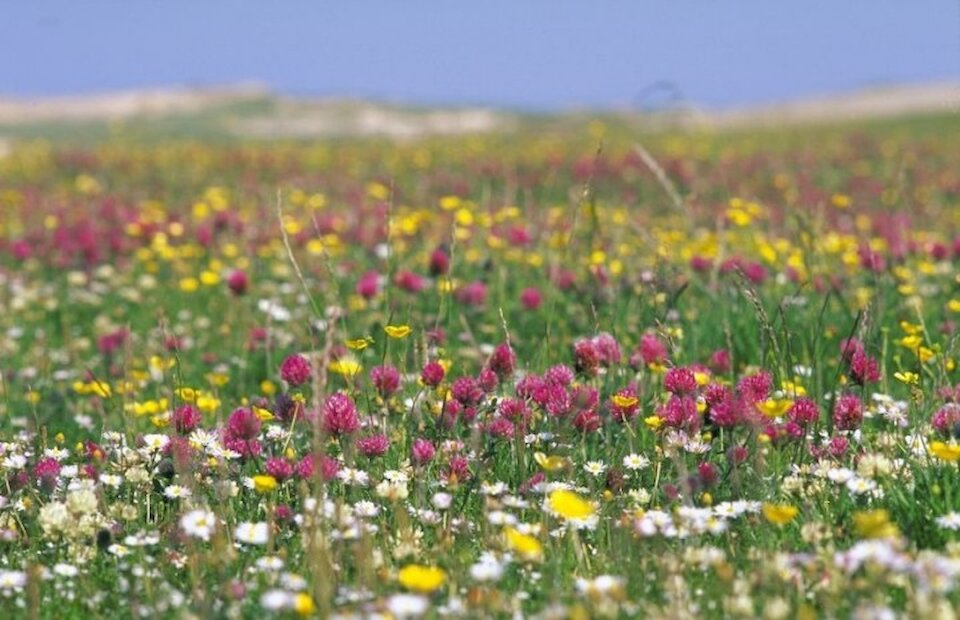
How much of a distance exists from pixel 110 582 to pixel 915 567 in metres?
2.12

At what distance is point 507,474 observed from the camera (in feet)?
13.8

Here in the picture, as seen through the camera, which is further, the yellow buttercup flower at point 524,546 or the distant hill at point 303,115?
the distant hill at point 303,115

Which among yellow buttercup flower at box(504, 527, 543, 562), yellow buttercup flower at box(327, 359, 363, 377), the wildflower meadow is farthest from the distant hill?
yellow buttercup flower at box(504, 527, 543, 562)

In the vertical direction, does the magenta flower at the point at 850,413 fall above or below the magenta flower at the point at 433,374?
below

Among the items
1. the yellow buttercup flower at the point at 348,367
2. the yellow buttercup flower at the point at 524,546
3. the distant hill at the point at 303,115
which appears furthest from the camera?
the distant hill at the point at 303,115

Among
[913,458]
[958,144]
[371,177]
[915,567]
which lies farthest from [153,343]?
[958,144]

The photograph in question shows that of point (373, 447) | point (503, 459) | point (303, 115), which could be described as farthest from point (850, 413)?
point (303, 115)

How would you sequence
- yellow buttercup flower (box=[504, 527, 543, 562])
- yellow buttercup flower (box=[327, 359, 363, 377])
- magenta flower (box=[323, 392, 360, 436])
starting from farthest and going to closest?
yellow buttercup flower (box=[327, 359, 363, 377])
magenta flower (box=[323, 392, 360, 436])
yellow buttercup flower (box=[504, 527, 543, 562])

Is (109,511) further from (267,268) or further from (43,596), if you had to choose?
(267,268)

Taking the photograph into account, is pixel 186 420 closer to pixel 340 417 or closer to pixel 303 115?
pixel 340 417

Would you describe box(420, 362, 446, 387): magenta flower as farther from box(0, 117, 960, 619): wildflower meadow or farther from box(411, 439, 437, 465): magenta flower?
box(411, 439, 437, 465): magenta flower

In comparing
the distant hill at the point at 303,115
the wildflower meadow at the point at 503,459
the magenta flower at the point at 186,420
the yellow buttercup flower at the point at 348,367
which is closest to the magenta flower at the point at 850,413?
the wildflower meadow at the point at 503,459

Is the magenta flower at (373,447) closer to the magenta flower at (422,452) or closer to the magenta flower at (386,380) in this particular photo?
the magenta flower at (422,452)

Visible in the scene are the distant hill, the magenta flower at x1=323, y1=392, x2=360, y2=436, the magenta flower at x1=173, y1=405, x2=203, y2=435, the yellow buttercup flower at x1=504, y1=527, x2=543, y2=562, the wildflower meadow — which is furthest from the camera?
the distant hill
